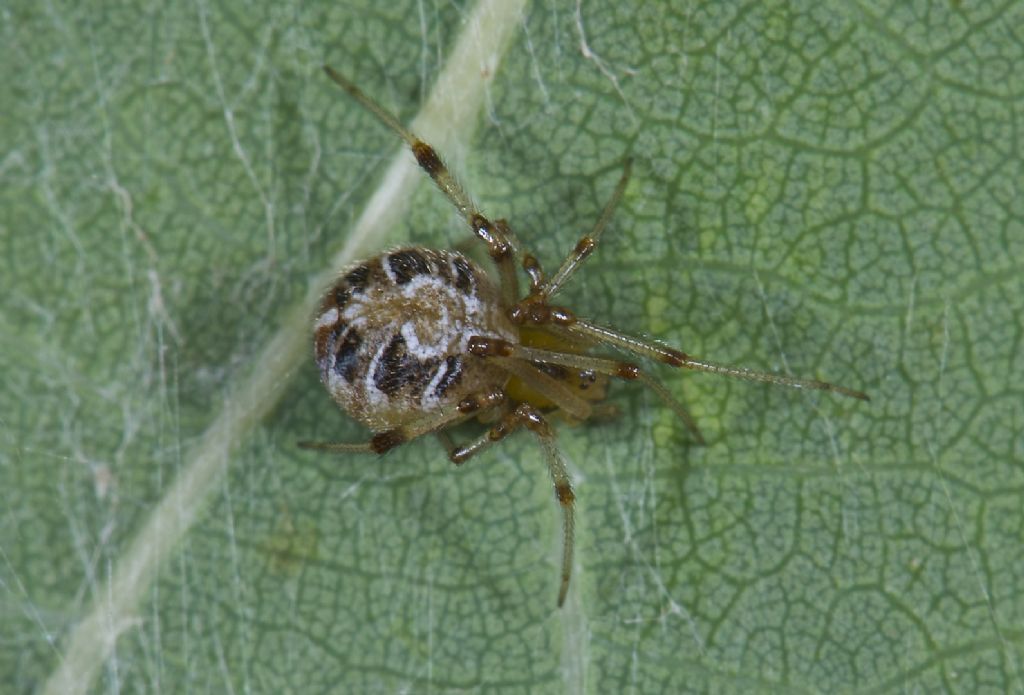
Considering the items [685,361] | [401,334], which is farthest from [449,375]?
[685,361]

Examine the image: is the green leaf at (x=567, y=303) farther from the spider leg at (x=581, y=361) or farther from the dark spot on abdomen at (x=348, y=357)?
the dark spot on abdomen at (x=348, y=357)

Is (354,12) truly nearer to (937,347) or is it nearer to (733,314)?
(733,314)

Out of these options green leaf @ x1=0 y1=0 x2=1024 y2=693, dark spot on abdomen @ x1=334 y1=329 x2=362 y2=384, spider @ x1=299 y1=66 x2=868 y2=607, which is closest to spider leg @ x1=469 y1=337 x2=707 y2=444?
spider @ x1=299 y1=66 x2=868 y2=607

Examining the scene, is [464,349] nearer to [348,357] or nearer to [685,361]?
[348,357]

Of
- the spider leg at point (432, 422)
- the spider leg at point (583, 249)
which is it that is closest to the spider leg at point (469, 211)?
the spider leg at point (583, 249)

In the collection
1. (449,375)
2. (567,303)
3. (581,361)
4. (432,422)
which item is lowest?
(432,422)

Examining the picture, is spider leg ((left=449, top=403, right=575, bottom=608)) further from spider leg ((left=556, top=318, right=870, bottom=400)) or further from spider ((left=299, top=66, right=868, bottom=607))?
spider leg ((left=556, top=318, right=870, bottom=400))
